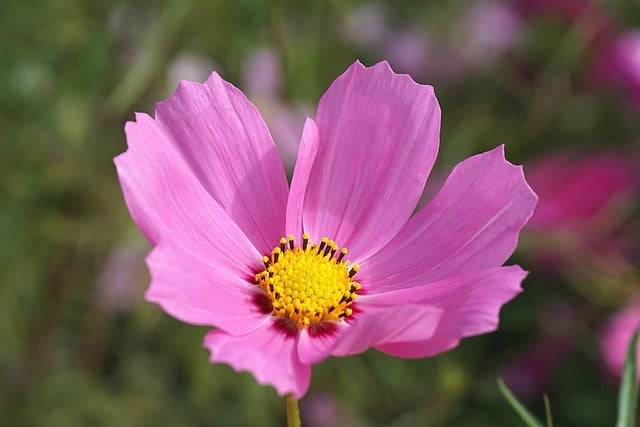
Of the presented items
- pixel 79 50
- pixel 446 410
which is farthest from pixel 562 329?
pixel 79 50

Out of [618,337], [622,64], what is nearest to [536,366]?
[618,337]

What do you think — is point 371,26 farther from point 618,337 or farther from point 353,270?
point 353,270

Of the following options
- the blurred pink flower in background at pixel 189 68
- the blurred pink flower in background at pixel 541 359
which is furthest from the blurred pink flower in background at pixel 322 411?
the blurred pink flower in background at pixel 189 68

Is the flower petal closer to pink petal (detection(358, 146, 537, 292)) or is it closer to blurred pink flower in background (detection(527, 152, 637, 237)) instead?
pink petal (detection(358, 146, 537, 292))

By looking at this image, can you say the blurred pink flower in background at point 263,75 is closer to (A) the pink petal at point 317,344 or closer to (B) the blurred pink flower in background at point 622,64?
(B) the blurred pink flower in background at point 622,64

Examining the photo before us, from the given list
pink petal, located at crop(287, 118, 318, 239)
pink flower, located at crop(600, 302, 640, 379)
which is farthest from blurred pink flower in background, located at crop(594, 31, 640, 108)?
pink petal, located at crop(287, 118, 318, 239)

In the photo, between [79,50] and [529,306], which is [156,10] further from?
[529,306]
